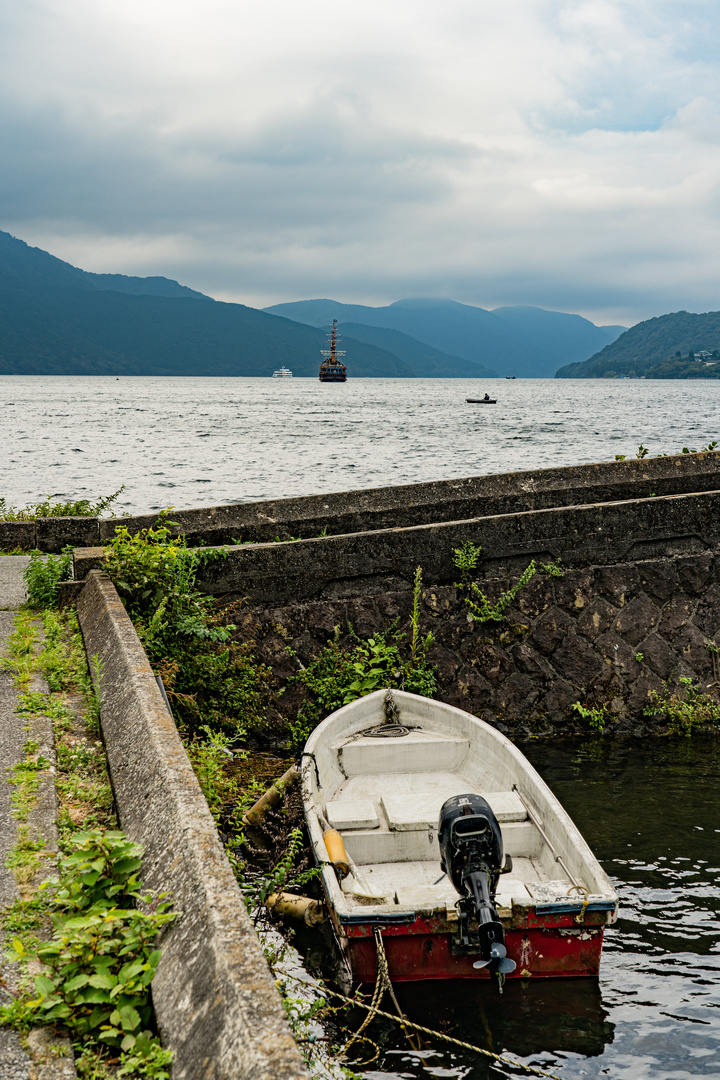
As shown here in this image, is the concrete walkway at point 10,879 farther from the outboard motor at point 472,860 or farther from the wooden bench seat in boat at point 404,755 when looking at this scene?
the wooden bench seat in boat at point 404,755

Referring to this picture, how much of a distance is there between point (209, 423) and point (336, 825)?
68031 mm

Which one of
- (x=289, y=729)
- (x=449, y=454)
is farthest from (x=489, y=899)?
(x=449, y=454)

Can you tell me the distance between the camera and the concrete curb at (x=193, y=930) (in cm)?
200

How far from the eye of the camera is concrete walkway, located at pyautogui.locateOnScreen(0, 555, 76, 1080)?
2.18 metres

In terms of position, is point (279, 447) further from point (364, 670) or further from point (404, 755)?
point (404, 755)

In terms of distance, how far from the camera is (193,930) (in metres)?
2.48

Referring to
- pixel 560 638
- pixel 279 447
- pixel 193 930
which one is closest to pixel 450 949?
pixel 193 930

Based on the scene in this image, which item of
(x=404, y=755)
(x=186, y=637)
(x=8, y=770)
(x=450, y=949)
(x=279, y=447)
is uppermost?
(x=279, y=447)

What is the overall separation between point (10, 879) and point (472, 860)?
2.32m

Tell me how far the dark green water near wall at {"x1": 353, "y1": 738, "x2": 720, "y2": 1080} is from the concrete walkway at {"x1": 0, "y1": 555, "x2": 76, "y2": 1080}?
2.22 metres

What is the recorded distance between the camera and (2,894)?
2877 mm

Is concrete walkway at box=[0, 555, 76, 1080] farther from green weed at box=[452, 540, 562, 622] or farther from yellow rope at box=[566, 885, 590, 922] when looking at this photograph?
green weed at box=[452, 540, 562, 622]

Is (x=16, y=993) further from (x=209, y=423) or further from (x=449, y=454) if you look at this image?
(x=209, y=423)

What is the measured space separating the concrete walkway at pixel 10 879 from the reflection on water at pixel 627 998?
222 centimetres
